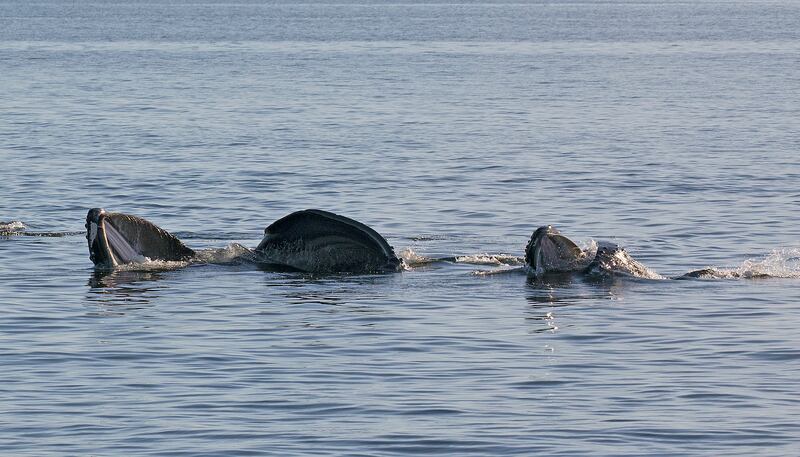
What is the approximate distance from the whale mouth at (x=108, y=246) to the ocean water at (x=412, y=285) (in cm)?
32

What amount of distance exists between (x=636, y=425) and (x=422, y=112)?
42.9m

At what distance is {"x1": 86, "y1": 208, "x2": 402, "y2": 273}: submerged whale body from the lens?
23859 millimetres

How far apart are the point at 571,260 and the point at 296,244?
4.03m

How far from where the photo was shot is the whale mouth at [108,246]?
78.1ft

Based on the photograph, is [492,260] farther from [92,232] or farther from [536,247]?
[92,232]

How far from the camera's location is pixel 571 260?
24.2 meters

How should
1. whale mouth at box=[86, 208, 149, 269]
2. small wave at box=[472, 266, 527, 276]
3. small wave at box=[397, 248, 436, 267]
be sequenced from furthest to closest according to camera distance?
small wave at box=[397, 248, 436, 267], small wave at box=[472, 266, 527, 276], whale mouth at box=[86, 208, 149, 269]

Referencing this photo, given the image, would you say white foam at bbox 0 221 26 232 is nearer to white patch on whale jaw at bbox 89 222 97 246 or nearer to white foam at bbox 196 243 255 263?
white foam at bbox 196 243 255 263

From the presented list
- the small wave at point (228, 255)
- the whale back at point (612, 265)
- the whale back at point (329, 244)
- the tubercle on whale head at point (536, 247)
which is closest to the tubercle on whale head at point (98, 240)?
the small wave at point (228, 255)

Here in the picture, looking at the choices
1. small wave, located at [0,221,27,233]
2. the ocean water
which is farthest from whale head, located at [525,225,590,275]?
small wave, located at [0,221,27,233]

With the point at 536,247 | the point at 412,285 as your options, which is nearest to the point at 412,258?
the point at 412,285

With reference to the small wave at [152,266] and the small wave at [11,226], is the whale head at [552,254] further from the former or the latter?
the small wave at [11,226]

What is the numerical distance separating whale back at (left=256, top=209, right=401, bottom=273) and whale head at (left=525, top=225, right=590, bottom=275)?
209 centimetres

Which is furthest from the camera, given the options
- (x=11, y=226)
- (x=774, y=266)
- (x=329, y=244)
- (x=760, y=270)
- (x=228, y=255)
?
(x=11, y=226)
